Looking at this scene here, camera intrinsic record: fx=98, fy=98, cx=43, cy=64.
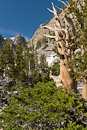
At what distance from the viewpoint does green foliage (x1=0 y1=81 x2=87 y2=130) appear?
2.76 meters

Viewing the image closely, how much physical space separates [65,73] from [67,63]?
1.58ft

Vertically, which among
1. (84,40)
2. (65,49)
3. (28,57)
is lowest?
(65,49)

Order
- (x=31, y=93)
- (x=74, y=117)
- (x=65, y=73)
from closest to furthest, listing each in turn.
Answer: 1. (x=74, y=117)
2. (x=31, y=93)
3. (x=65, y=73)

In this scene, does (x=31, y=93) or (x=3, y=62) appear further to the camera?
(x=3, y=62)

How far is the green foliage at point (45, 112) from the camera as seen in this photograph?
2.76 metres

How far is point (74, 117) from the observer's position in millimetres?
3367

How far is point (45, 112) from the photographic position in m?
2.88

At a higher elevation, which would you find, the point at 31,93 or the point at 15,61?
the point at 15,61

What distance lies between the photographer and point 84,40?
20.8 feet

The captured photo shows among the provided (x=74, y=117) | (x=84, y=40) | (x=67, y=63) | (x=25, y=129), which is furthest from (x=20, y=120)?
(x=84, y=40)

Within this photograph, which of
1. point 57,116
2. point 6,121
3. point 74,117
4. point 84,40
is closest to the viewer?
point 57,116

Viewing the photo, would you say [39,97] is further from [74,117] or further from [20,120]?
[74,117]

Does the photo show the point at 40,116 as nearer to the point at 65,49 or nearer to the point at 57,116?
the point at 57,116

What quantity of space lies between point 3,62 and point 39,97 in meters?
19.0
